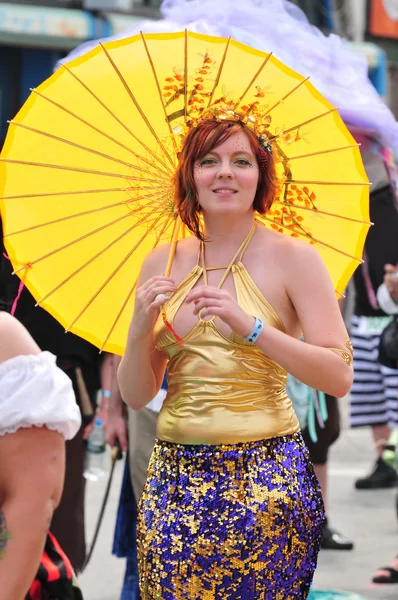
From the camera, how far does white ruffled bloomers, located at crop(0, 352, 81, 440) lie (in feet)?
9.83

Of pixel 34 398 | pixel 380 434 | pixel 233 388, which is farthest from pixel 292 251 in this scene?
pixel 380 434

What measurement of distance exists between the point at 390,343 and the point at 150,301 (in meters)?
3.47

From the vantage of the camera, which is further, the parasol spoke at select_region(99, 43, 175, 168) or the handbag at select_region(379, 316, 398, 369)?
the handbag at select_region(379, 316, 398, 369)

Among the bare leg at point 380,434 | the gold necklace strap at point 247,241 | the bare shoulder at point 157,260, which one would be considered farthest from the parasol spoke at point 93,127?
the bare leg at point 380,434

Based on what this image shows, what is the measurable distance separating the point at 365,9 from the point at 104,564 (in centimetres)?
1555

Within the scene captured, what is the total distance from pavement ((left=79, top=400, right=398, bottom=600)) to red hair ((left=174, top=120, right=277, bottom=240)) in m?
2.93

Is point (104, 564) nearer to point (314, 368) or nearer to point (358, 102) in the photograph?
point (358, 102)

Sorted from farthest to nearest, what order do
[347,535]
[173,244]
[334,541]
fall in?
[347,535] → [334,541] → [173,244]

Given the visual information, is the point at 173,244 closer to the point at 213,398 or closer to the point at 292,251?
Result: the point at 292,251

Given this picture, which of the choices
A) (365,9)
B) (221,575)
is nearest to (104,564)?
(221,575)

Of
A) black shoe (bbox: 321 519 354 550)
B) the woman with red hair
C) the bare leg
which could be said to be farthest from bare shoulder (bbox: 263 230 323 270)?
the bare leg

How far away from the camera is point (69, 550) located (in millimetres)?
4645

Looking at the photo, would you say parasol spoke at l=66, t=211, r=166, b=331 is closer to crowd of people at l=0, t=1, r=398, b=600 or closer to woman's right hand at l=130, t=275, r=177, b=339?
crowd of people at l=0, t=1, r=398, b=600

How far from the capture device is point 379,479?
7781 mm
